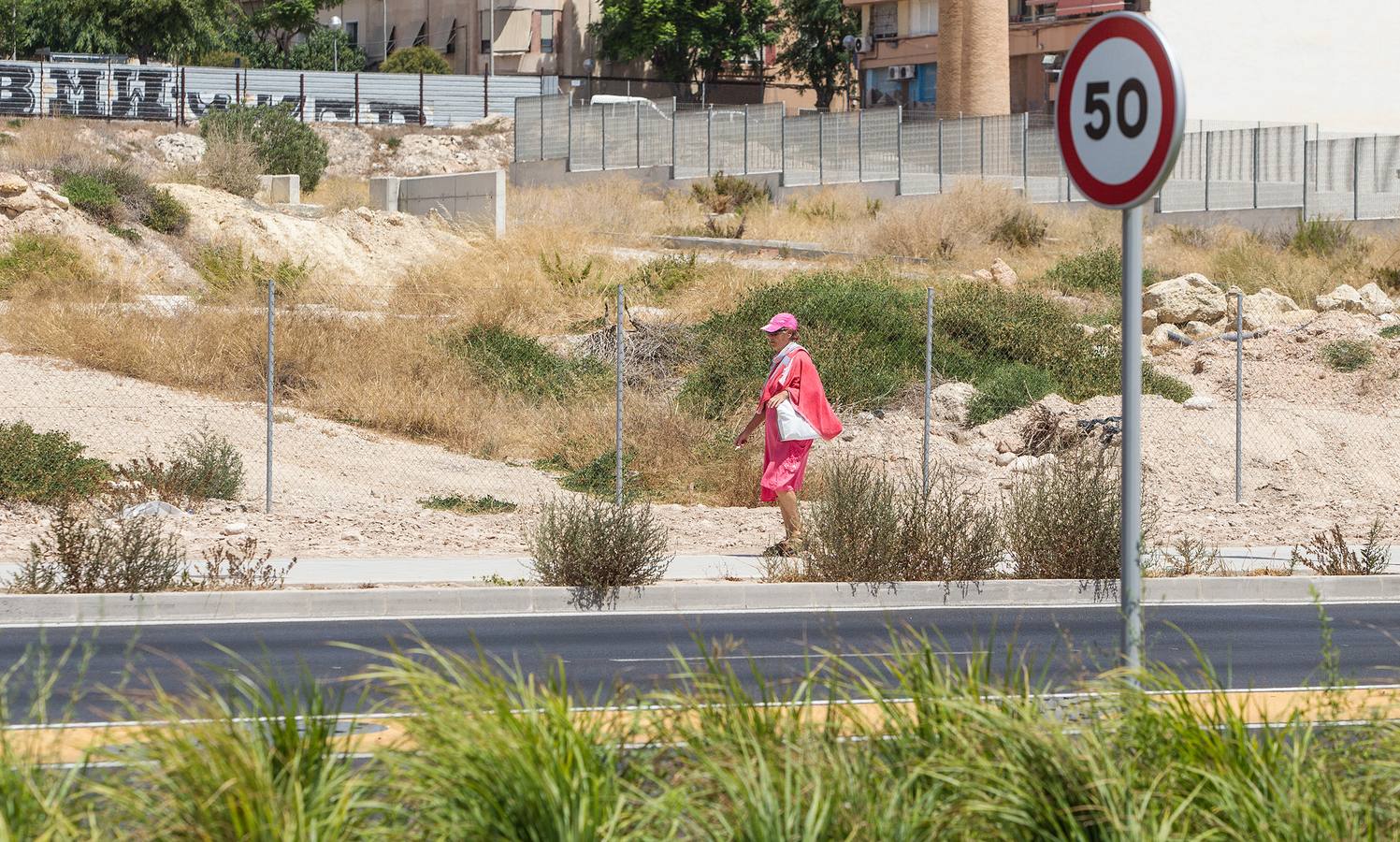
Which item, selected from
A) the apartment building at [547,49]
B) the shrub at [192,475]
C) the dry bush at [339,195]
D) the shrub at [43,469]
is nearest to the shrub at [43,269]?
the shrub at [192,475]

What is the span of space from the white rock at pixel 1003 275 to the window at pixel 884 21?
37.5 metres

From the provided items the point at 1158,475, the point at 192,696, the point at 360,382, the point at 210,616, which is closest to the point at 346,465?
the point at 360,382

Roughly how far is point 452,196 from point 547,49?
150 ft

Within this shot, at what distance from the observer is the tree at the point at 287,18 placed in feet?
278

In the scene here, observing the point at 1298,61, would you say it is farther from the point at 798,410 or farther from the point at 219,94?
the point at 798,410

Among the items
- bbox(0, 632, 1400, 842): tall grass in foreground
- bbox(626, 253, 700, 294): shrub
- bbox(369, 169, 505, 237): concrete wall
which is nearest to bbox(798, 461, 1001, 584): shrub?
bbox(0, 632, 1400, 842): tall grass in foreground

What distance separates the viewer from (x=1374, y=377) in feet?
77.5

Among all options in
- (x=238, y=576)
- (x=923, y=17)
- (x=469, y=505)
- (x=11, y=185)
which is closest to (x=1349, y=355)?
(x=469, y=505)

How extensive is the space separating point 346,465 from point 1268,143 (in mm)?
29608

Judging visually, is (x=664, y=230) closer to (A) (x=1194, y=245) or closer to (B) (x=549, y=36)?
(A) (x=1194, y=245)

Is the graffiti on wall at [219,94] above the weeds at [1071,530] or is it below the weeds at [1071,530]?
above

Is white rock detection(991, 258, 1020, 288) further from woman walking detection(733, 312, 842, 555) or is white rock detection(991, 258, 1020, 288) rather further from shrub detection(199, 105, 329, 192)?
shrub detection(199, 105, 329, 192)

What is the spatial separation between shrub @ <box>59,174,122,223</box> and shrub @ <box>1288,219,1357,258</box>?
2449cm

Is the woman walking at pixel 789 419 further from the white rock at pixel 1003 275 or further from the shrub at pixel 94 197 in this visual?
the shrub at pixel 94 197
